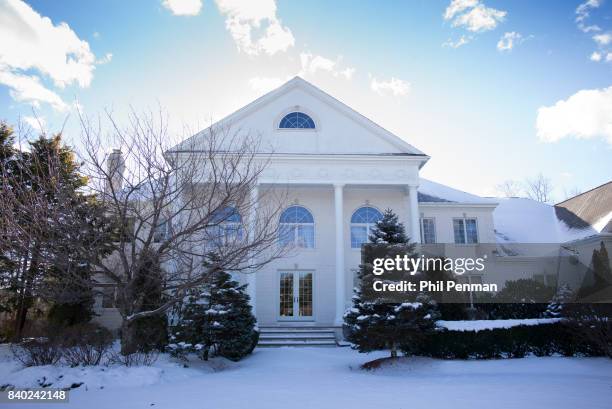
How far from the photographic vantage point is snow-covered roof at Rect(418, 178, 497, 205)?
73.0 ft

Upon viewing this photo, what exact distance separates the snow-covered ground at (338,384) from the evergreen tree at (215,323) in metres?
0.54

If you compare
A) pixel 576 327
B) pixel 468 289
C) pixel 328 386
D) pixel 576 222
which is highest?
pixel 576 222

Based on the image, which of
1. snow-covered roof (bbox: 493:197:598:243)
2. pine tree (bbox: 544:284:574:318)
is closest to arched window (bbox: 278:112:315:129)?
snow-covered roof (bbox: 493:197:598:243)

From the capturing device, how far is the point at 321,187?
19812 millimetres

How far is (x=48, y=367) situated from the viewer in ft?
30.9

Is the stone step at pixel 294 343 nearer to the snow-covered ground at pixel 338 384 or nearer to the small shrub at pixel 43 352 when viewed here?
the snow-covered ground at pixel 338 384

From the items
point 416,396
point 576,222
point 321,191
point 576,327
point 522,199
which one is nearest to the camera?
point 416,396

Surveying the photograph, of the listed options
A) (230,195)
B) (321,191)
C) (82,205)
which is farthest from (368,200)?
(82,205)

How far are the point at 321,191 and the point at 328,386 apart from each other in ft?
40.7

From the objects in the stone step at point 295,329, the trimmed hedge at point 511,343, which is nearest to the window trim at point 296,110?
the stone step at point 295,329

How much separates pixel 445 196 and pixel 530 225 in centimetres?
555

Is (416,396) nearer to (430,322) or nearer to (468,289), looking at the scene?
(430,322)

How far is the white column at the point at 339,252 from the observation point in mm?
18031

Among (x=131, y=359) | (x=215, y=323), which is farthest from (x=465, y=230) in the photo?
(x=131, y=359)
